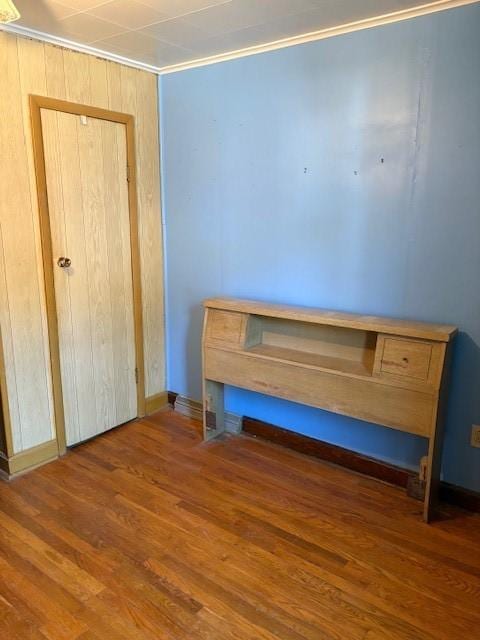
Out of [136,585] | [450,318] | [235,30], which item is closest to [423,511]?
[450,318]

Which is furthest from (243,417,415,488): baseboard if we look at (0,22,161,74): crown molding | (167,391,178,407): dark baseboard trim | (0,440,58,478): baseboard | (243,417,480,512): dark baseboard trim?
(0,22,161,74): crown molding

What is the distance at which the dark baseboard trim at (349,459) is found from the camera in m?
2.39

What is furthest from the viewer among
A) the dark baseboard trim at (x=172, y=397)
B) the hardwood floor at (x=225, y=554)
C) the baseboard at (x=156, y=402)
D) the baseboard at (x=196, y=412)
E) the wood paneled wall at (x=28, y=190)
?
Result: the dark baseboard trim at (x=172, y=397)

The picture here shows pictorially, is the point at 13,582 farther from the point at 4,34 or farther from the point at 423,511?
the point at 4,34

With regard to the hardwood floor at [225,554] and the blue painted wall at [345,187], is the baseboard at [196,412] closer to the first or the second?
the blue painted wall at [345,187]

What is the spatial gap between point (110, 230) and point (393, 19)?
1877 mm

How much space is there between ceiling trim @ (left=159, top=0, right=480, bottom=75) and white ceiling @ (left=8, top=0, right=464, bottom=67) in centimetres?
4

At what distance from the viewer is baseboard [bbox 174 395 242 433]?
3.17m

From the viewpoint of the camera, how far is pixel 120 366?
3195 millimetres

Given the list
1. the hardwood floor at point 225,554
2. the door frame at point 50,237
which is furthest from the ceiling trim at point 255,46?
Result: the hardwood floor at point 225,554

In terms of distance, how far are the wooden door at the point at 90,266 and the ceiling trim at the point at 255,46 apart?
36cm

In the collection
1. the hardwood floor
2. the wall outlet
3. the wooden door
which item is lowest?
the hardwood floor

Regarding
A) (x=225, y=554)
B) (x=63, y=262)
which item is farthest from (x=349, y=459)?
(x=63, y=262)

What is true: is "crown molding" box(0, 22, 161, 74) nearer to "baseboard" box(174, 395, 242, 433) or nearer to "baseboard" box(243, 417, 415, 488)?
"baseboard" box(174, 395, 242, 433)
